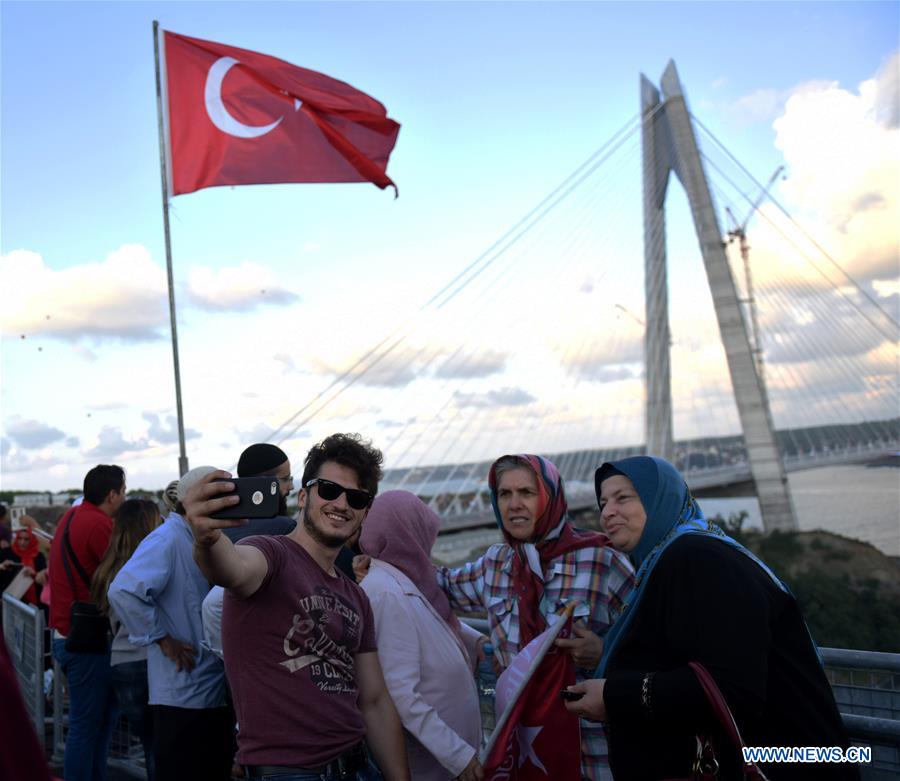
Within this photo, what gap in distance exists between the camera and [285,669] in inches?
79.9

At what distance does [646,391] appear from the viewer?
21172 millimetres

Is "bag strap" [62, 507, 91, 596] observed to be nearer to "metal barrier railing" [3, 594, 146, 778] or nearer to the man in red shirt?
the man in red shirt

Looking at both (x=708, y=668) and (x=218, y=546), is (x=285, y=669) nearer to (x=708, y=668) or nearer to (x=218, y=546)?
(x=218, y=546)

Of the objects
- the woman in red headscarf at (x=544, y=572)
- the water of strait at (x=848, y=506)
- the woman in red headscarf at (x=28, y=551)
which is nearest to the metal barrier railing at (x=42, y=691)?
the woman in red headscarf at (x=28, y=551)

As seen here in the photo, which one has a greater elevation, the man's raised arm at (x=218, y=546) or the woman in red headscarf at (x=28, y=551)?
the man's raised arm at (x=218, y=546)

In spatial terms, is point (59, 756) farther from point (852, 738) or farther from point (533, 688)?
point (852, 738)

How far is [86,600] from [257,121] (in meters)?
5.55

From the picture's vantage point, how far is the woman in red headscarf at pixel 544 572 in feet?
8.58

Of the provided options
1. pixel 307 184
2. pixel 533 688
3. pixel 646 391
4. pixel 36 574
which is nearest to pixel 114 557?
pixel 533 688

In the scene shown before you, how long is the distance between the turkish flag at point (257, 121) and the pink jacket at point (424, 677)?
6.11 metres

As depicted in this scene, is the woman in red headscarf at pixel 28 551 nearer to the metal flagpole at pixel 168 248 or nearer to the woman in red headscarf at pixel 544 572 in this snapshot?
the metal flagpole at pixel 168 248

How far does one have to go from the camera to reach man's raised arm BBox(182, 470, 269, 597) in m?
1.67

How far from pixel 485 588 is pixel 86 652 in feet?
6.90

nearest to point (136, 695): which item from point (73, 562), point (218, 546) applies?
point (73, 562)
